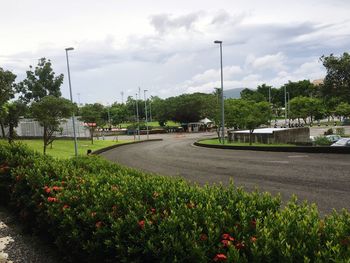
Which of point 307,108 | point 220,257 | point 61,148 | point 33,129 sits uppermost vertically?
point 307,108

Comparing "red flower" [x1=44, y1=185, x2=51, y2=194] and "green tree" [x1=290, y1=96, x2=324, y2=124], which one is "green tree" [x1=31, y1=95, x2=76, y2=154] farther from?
"green tree" [x1=290, y1=96, x2=324, y2=124]

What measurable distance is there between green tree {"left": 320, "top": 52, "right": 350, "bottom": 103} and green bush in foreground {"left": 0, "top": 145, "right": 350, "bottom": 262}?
23917 millimetres

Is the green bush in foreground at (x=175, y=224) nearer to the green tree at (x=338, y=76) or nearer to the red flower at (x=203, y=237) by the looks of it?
the red flower at (x=203, y=237)

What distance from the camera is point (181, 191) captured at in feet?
17.6

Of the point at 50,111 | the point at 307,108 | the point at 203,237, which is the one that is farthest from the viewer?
the point at 307,108

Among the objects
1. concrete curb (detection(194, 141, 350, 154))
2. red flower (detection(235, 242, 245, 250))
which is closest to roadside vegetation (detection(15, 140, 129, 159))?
concrete curb (detection(194, 141, 350, 154))

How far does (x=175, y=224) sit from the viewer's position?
156 inches

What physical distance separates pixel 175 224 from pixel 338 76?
2622 centimetres

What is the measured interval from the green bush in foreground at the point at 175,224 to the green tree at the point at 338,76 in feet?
78.5

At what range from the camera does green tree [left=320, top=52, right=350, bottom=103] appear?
26141 millimetres

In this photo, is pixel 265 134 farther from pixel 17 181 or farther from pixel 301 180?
pixel 17 181

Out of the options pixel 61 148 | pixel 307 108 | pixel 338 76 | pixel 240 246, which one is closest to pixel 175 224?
pixel 240 246

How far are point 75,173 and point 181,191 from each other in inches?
118

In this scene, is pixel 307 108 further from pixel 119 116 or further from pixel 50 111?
pixel 50 111
